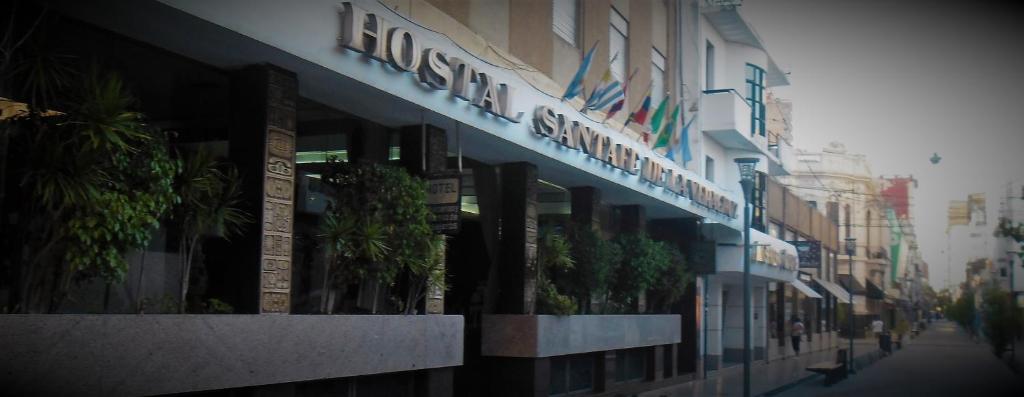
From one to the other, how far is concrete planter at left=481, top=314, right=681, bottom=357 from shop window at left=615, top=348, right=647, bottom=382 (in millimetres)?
782

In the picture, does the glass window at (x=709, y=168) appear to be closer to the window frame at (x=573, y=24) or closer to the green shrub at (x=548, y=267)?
the window frame at (x=573, y=24)

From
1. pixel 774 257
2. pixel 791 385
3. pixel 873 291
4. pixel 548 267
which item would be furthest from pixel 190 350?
pixel 873 291

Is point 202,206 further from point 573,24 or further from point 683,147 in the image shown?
point 683,147

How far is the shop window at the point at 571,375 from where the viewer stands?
17859 mm

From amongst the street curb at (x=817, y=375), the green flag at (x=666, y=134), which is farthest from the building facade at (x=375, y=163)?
the street curb at (x=817, y=375)

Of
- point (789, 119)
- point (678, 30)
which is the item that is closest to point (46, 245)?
point (678, 30)

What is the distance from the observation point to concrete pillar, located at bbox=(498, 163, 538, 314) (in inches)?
646

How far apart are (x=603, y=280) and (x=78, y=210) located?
11816 mm

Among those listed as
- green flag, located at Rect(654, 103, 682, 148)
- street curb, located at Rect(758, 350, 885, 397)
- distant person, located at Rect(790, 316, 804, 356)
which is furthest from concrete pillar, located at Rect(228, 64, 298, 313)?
distant person, located at Rect(790, 316, 804, 356)

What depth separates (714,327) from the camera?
1253 inches

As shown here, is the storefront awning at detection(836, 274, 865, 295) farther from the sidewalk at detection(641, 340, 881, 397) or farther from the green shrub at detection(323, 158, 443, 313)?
the green shrub at detection(323, 158, 443, 313)

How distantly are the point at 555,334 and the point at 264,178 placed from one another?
24.4ft

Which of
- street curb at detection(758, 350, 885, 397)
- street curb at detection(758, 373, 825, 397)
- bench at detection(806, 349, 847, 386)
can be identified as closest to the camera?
street curb at detection(758, 373, 825, 397)

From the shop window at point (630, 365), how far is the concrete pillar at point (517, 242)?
5.28 meters
